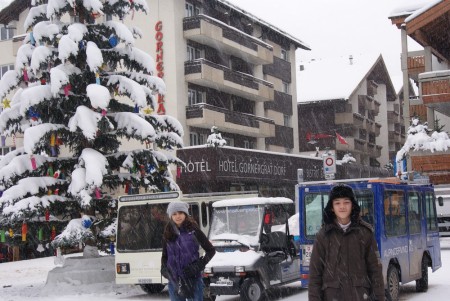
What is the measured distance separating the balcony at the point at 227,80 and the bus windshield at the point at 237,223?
73.6ft

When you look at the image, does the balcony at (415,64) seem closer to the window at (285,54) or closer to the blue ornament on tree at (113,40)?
the window at (285,54)

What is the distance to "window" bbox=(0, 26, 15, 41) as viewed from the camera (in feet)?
146

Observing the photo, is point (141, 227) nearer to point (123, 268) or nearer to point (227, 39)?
point (123, 268)

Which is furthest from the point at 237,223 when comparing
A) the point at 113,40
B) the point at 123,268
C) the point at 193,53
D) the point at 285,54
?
the point at 285,54

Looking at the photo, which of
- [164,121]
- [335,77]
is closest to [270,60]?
[335,77]

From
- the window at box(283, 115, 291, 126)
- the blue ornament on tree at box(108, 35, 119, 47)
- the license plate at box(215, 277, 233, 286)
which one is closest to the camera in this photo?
the license plate at box(215, 277, 233, 286)

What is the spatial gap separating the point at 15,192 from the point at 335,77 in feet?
165

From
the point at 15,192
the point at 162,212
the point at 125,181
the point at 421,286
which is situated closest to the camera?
the point at 421,286

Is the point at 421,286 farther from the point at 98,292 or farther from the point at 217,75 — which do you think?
the point at 217,75

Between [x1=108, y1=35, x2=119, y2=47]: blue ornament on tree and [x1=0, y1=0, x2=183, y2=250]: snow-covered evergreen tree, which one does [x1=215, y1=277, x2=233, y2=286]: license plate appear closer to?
[x1=0, y1=0, x2=183, y2=250]: snow-covered evergreen tree

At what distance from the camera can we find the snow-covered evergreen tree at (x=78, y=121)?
19.0 m

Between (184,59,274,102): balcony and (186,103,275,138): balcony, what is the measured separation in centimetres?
144

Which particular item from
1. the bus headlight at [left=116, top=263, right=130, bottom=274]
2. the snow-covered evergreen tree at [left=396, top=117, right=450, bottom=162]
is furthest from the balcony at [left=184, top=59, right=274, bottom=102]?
the bus headlight at [left=116, top=263, right=130, bottom=274]

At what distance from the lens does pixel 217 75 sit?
3975 centimetres
